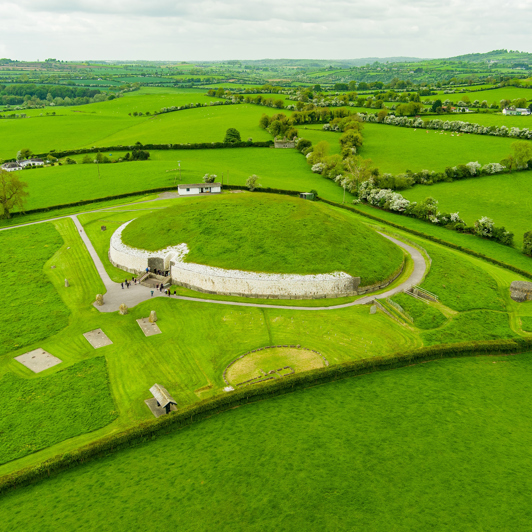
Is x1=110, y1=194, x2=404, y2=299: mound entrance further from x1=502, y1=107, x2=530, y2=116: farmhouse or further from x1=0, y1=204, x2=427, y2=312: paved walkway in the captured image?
x1=502, y1=107, x2=530, y2=116: farmhouse

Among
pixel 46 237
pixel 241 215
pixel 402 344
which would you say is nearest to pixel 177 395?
pixel 402 344

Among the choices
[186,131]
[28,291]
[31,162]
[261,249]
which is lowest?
[28,291]

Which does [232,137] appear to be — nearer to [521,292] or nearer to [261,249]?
[261,249]

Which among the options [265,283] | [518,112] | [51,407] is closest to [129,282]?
[265,283]

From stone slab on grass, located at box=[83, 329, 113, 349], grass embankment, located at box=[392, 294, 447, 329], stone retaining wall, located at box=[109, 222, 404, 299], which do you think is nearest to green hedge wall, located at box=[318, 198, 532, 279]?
grass embankment, located at box=[392, 294, 447, 329]

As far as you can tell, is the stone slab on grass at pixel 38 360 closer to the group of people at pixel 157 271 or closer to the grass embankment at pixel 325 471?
the grass embankment at pixel 325 471

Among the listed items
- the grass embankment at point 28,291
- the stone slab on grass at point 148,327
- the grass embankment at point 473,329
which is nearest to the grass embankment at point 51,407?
the stone slab on grass at point 148,327

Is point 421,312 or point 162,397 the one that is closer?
point 162,397
